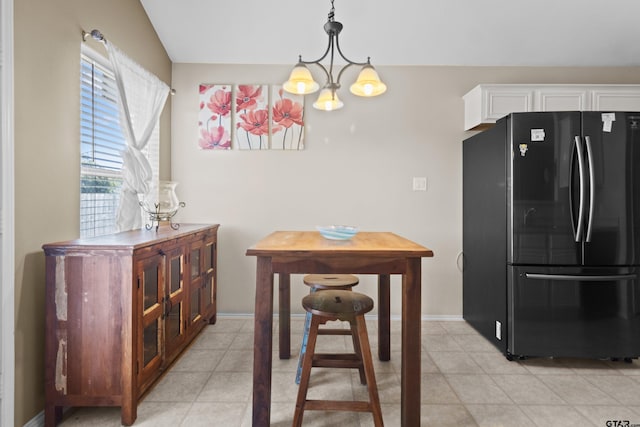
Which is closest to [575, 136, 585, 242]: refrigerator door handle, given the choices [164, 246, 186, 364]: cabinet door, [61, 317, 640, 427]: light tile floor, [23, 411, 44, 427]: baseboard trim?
[61, 317, 640, 427]: light tile floor

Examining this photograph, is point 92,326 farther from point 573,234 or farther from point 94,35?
point 573,234

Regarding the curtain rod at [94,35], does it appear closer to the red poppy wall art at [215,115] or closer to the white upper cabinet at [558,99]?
the red poppy wall art at [215,115]

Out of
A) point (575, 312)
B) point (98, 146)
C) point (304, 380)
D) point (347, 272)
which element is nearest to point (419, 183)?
point (575, 312)

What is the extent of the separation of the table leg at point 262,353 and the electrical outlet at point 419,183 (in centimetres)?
207

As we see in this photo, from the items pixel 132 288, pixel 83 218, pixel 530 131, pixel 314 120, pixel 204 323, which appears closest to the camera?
pixel 132 288

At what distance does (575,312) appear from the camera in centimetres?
238

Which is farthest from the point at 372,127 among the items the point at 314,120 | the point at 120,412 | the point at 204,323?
the point at 120,412

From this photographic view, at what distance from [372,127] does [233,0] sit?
156 cm

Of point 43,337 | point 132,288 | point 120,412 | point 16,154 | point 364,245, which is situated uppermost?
point 16,154

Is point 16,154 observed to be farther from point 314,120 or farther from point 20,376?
point 314,120

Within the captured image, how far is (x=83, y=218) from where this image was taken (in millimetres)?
2121

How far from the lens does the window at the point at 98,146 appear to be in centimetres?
212

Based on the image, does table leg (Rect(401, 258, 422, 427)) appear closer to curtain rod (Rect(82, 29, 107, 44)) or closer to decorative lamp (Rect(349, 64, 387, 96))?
decorative lamp (Rect(349, 64, 387, 96))

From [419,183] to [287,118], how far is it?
1.39 m
